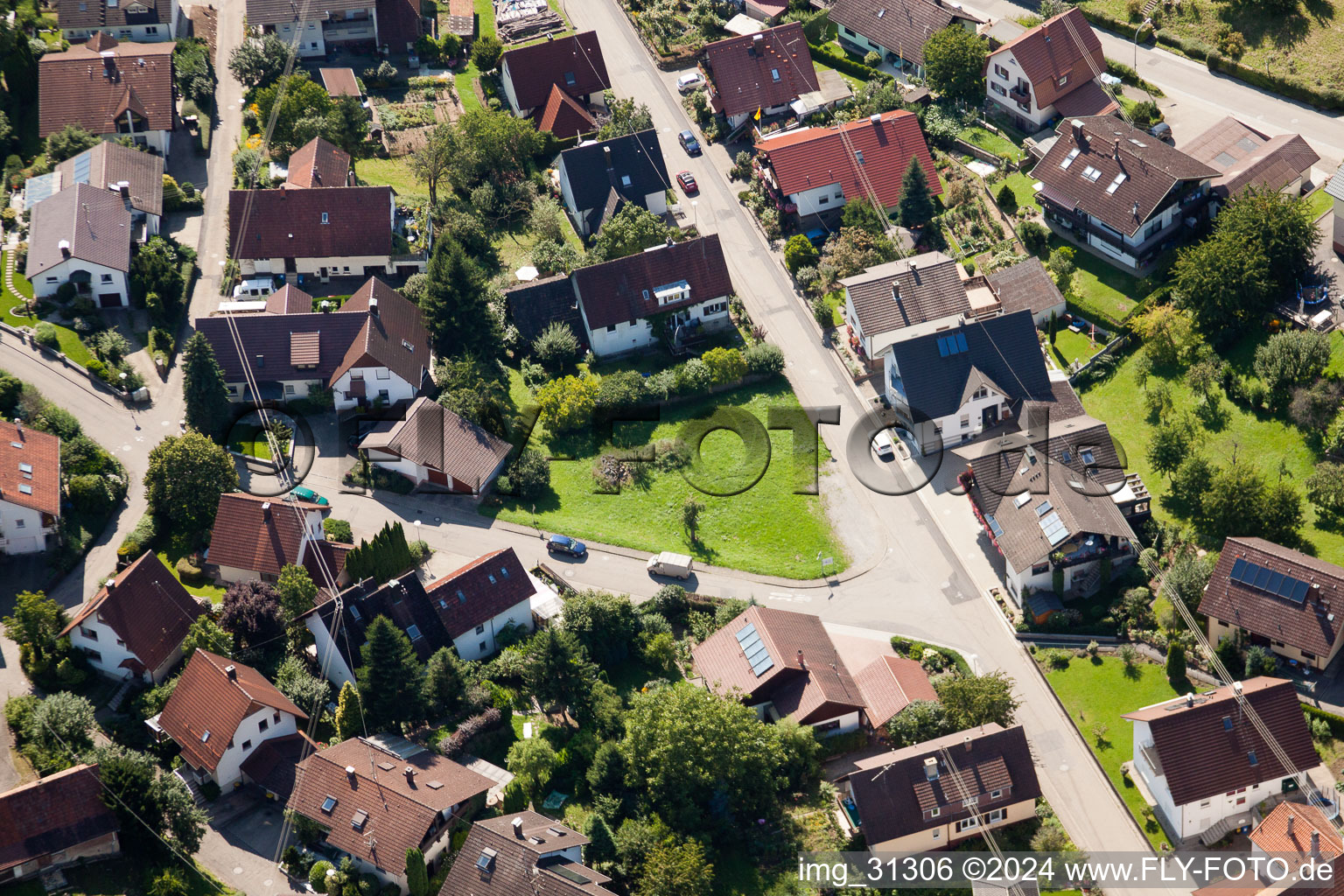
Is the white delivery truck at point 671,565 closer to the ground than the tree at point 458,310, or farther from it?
closer to the ground

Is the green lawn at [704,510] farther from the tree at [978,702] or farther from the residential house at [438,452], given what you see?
the tree at [978,702]

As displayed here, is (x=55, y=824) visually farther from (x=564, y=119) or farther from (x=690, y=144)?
(x=690, y=144)

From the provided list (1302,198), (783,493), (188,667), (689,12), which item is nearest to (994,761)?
(783,493)

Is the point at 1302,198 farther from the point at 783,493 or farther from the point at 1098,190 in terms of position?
the point at 783,493

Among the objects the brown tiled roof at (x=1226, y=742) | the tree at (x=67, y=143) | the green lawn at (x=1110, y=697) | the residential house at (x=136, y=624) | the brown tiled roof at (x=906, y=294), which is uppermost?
the brown tiled roof at (x=906, y=294)

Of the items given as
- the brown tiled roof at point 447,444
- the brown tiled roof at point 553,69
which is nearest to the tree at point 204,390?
the brown tiled roof at point 447,444
